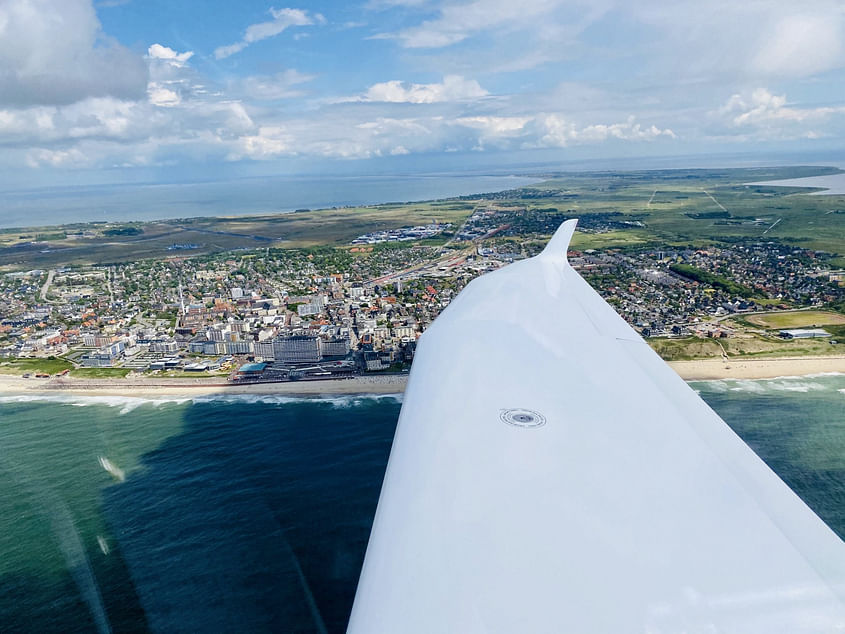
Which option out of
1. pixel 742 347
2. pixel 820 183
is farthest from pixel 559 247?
pixel 820 183

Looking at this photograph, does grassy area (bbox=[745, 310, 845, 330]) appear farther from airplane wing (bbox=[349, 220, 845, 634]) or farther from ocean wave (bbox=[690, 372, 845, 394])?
airplane wing (bbox=[349, 220, 845, 634])

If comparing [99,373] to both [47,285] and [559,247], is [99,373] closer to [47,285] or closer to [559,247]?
[559,247]

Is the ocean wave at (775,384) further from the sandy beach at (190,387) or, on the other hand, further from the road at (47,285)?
the road at (47,285)

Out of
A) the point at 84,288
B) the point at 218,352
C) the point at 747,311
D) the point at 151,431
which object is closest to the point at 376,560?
the point at 151,431

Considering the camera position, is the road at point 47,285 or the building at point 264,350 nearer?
the building at point 264,350

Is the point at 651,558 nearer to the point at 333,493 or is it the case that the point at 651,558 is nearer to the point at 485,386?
the point at 485,386

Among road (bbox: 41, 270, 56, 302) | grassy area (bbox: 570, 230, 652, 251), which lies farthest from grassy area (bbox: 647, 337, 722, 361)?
road (bbox: 41, 270, 56, 302)

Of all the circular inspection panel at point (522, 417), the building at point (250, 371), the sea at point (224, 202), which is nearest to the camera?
the circular inspection panel at point (522, 417)

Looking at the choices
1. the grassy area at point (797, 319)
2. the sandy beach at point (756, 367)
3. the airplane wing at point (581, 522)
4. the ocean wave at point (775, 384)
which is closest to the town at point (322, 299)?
the grassy area at point (797, 319)
